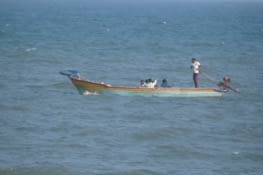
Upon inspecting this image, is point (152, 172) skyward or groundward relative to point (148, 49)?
groundward

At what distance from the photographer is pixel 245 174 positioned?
23.4 meters

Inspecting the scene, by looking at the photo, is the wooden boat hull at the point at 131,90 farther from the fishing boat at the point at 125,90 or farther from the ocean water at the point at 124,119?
the ocean water at the point at 124,119

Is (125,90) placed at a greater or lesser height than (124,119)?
greater

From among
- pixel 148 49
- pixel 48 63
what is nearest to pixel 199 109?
pixel 48 63

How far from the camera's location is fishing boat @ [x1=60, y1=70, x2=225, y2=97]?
33431 mm

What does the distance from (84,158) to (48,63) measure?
22.9 metres

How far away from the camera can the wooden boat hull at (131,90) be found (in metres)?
33.4

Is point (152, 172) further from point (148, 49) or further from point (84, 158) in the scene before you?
point (148, 49)

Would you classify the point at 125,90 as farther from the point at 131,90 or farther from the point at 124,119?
the point at 124,119

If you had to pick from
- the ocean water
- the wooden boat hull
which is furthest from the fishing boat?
the ocean water

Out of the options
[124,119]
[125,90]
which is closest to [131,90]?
[125,90]

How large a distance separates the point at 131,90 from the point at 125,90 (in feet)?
0.86

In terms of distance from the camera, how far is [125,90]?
3359 centimetres

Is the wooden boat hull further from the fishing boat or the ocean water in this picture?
the ocean water
